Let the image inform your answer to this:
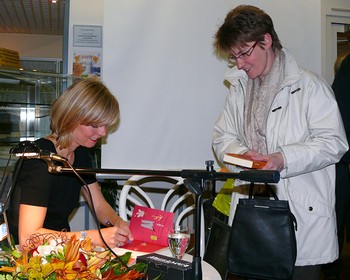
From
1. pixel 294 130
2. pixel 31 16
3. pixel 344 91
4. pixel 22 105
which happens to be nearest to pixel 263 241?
pixel 294 130

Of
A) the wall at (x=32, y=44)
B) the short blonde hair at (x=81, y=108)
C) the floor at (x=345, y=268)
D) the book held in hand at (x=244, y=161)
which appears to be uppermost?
the wall at (x=32, y=44)

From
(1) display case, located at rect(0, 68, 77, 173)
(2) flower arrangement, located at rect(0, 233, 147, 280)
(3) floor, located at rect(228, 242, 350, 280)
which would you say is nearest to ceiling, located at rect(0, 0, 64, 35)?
(1) display case, located at rect(0, 68, 77, 173)

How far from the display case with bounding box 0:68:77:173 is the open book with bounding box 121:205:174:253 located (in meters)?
1.45

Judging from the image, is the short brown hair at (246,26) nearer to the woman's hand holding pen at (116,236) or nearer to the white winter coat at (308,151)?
the white winter coat at (308,151)

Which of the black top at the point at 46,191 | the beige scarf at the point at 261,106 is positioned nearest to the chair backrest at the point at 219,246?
the beige scarf at the point at 261,106

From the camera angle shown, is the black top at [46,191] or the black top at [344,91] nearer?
the black top at [46,191]

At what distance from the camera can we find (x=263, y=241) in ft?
5.99

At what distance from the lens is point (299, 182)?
2018 millimetres

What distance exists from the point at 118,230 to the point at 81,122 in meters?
0.49

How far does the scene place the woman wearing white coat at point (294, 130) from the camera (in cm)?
196

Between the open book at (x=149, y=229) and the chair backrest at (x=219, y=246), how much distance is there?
0.28 m

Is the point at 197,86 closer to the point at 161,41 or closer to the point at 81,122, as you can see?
the point at 161,41

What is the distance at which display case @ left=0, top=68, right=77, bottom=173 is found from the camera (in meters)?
3.10

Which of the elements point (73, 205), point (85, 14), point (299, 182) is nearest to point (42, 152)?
point (73, 205)
